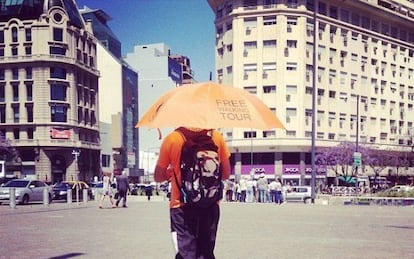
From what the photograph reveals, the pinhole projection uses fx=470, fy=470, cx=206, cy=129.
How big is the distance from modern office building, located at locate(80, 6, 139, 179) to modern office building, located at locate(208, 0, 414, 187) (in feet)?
106

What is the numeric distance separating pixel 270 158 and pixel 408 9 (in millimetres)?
33571

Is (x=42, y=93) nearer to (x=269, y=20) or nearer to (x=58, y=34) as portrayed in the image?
(x=58, y=34)

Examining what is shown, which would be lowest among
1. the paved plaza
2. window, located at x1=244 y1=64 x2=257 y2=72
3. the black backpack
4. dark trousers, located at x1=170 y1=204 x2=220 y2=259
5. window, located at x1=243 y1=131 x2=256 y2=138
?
the paved plaza

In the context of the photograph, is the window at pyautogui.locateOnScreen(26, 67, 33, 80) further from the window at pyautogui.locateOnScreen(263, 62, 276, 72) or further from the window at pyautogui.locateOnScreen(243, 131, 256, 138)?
the window at pyautogui.locateOnScreen(263, 62, 276, 72)

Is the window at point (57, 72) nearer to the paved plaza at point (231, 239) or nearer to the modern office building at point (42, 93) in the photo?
the modern office building at point (42, 93)

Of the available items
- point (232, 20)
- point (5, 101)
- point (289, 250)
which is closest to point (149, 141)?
point (5, 101)

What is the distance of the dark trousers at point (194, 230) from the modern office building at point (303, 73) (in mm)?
46530

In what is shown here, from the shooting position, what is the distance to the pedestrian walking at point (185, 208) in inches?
162

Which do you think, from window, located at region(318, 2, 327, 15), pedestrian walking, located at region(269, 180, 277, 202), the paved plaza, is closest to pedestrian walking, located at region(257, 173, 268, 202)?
pedestrian walking, located at region(269, 180, 277, 202)

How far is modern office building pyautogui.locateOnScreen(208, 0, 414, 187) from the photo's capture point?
172 ft

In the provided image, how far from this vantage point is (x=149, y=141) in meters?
109

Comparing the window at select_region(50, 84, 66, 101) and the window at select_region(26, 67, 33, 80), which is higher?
the window at select_region(26, 67, 33, 80)

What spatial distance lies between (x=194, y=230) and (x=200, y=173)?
1.78 ft

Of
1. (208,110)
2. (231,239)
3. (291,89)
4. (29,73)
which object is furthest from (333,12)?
(208,110)
